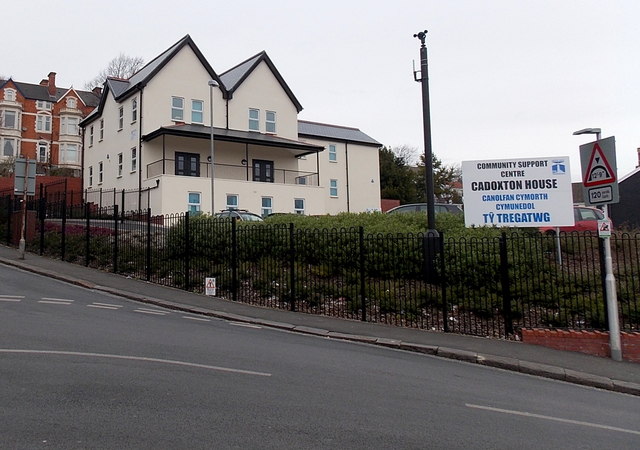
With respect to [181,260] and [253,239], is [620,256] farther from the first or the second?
[181,260]

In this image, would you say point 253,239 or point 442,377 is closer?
point 442,377

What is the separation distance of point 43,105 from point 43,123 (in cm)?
232

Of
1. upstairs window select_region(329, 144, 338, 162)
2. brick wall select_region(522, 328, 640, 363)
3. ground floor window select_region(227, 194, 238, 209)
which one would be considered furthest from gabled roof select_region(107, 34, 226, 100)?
brick wall select_region(522, 328, 640, 363)

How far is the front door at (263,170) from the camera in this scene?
32.5 metres

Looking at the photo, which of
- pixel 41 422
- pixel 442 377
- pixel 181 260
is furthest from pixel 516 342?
pixel 181 260

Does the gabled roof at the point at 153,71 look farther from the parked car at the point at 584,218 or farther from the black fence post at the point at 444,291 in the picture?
the black fence post at the point at 444,291

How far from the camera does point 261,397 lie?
536cm

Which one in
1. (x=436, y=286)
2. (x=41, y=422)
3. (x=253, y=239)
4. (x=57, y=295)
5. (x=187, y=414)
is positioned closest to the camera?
(x=41, y=422)

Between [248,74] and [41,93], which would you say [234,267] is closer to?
[248,74]

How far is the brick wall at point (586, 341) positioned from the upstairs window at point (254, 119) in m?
27.1

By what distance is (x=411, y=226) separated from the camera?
14.3 m

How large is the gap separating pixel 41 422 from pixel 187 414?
1238mm

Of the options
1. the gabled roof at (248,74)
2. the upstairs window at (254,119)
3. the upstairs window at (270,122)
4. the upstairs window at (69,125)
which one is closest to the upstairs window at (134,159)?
the gabled roof at (248,74)

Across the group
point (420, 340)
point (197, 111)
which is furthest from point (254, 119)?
point (420, 340)
